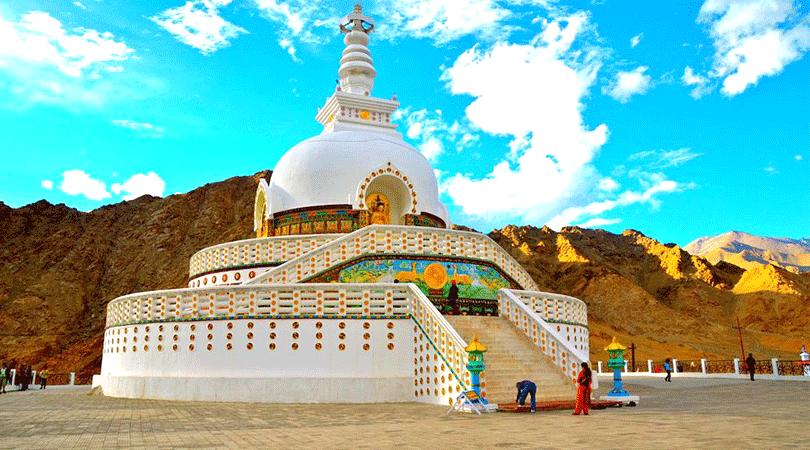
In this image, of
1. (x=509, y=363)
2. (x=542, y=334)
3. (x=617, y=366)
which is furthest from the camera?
(x=542, y=334)

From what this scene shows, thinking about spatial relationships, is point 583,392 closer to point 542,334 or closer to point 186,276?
point 542,334

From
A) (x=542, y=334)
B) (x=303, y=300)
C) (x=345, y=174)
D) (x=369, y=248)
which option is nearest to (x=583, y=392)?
(x=542, y=334)

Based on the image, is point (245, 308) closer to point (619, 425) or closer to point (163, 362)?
point (163, 362)

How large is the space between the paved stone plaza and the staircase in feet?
4.82

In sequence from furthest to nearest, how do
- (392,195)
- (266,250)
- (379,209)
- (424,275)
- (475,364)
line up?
(392,195) < (379,209) < (266,250) < (424,275) < (475,364)

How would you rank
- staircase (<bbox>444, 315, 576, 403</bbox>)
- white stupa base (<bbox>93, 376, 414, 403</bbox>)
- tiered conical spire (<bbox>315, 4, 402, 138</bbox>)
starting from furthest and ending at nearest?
tiered conical spire (<bbox>315, 4, 402, 138</bbox>) < white stupa base (<bbox>93, 376, 414, 403</bbox>) < staircase (<bbox>444, 315, 576, 403</bbox>)

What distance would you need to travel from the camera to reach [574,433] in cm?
869

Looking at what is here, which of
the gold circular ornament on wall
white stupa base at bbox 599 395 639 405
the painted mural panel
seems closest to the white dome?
the painted mural panel

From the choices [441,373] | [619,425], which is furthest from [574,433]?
[441,373]

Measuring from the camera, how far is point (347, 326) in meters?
15.2

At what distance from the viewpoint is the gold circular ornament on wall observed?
17.4 m

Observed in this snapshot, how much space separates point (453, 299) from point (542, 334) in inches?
107

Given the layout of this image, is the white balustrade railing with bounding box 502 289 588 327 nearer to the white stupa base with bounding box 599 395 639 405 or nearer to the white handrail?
the white handrail

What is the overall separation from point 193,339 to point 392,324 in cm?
501
